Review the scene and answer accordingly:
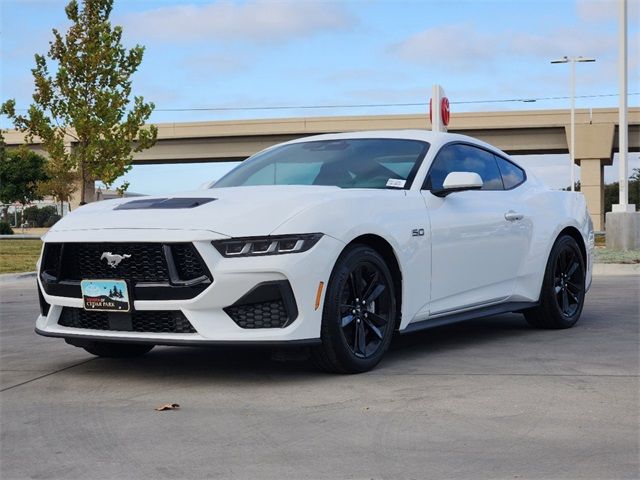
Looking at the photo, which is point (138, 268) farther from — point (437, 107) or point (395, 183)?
point (437, 107)

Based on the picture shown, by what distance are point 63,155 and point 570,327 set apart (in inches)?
800

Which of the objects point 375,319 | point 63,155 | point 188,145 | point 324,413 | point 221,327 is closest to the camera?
point 324,413

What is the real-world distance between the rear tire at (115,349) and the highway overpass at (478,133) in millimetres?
51014

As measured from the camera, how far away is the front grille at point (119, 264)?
5.41m

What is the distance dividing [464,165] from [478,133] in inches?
2070

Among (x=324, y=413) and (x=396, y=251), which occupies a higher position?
(x=396, y=251)

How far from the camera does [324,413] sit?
4.75 metres

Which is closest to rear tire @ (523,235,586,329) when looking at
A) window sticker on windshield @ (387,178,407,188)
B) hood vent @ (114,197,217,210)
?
window sticker on windshield @ (387,178,407,188)

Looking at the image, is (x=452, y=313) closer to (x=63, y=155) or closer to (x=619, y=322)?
(x=619, y=322)

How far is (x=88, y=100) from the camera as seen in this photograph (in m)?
26.3

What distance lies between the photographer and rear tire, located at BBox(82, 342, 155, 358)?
6.39 meters

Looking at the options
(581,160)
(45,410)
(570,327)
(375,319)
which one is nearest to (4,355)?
(45,410)

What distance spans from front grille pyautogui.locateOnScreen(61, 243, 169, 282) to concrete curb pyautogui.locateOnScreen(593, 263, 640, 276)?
11.0 meters

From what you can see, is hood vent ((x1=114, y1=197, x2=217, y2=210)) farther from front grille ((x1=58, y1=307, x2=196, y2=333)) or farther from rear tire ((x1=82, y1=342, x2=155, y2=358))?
rear tire ((x1=82, y1=342, x2=155, y2=358))
